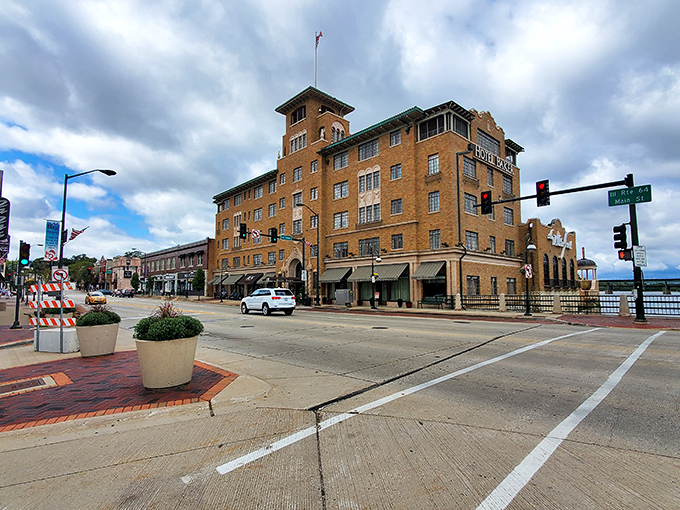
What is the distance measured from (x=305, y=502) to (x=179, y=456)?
161 cm

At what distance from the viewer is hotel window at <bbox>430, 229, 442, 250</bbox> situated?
1203 inches

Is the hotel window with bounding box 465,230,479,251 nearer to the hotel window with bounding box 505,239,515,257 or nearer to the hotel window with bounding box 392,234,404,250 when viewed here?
the hotel window with bounding box 392,234,404,250

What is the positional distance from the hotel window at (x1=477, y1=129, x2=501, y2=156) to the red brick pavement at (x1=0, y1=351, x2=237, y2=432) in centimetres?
3361

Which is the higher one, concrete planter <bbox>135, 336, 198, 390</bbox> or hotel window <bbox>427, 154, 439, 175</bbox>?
hotel window <bbox>427, 154, 439, 175</bbox>

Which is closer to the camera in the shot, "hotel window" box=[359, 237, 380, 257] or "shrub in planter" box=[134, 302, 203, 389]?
"shrub in planter" box=[134, 302, 203, 389]

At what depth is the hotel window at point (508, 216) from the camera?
3716 centimetres

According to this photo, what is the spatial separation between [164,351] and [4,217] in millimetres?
16342

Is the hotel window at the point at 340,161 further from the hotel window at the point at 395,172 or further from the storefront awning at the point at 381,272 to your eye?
the storefront awning at the point at 381,272

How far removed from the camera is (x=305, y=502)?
302cm

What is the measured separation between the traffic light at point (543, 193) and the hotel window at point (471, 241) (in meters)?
13.6

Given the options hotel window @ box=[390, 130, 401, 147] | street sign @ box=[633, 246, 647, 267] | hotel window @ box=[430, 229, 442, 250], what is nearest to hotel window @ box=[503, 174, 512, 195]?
hotel window @ box=[430, 229, 442, 250]

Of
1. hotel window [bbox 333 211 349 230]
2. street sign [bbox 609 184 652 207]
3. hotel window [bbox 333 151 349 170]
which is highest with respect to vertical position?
hotel window [bbox 333 151 349 170]

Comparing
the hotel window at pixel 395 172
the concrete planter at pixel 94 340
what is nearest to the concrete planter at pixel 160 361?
the concrete planter at pixel 94 340

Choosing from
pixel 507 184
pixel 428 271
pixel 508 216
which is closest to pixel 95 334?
pixel 428 271
